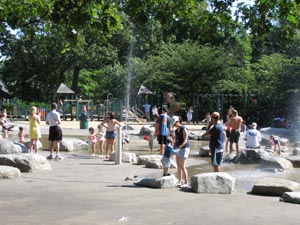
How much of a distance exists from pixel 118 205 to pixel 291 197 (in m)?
3.15

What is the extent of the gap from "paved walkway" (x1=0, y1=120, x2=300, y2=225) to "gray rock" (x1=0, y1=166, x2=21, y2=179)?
17 centimetres

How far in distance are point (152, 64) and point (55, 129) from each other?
116 ft

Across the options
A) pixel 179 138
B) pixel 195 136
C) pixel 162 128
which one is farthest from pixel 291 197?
pixel 195 136

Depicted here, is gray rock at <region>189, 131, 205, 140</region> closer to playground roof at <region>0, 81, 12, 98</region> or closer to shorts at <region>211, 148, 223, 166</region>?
shorts at <region>211, 148, 223, 166</region>

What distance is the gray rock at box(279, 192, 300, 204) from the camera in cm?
984

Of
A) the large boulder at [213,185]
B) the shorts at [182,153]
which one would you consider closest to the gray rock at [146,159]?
the shorts at [182,153]

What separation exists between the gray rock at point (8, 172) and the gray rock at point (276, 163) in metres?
7.34

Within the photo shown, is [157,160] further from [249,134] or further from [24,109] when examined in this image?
[24,109]

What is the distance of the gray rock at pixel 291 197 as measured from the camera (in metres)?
9.84

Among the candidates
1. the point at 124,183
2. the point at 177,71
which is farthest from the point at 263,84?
the point at 124,183

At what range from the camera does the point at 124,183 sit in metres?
12.3

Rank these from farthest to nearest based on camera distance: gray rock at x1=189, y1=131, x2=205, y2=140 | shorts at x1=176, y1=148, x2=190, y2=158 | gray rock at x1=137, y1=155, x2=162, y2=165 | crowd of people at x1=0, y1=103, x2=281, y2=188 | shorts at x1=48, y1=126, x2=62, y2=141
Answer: gray rock at x1=189, y1=131, x2=205, y2=140 → shorts at x1=48, y1=126, x2=62, y2=141 → gray rock at x1=137, y1=155, x2=162, y2=165 → crowd of people at x1=0, y1=103, x2=281, y2=188 → shorts at x1=176, y1=148, x2=190, y2=158

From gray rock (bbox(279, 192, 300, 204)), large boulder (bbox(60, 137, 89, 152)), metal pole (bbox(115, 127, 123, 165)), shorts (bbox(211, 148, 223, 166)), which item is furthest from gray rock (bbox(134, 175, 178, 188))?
large boulder (bbox(60, 137, 89, 152))

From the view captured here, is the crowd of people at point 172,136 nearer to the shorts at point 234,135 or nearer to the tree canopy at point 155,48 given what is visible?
the shorts at point 234,135
